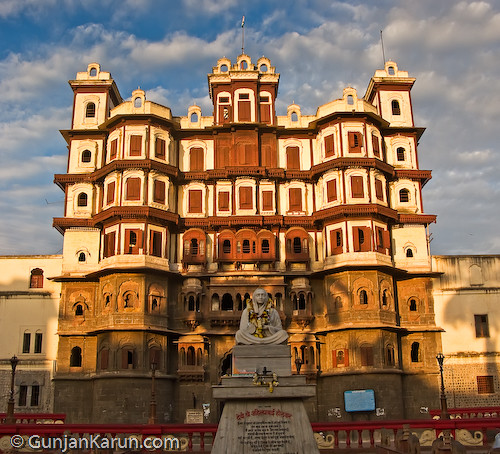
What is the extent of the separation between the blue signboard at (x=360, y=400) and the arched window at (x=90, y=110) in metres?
30.5

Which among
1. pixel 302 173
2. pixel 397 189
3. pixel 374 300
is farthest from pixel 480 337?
pixel 302 173

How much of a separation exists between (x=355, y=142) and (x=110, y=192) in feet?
64.3

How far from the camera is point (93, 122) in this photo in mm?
50812

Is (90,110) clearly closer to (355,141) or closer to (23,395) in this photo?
(355,141)

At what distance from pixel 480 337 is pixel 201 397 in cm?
2163

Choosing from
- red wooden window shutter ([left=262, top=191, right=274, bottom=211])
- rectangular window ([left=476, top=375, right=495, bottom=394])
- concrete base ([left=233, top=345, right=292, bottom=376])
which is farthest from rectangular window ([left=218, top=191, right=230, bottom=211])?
concrete base ([left=233, top=345, right=292, bottom=376])

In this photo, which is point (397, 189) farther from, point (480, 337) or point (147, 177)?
point (147, 177)

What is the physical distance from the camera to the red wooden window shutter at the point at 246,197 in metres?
47.9

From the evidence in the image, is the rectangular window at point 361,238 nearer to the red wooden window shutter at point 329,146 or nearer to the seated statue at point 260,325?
the red wooden window shutter at point 329,146

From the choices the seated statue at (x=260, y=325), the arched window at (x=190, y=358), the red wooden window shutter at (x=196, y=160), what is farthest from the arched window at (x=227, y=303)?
the seated statue at (x=260, y=325)

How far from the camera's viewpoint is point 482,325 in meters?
46.9

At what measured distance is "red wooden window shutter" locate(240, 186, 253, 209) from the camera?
4791cm

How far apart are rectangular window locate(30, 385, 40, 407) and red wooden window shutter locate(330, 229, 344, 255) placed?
24507 mm

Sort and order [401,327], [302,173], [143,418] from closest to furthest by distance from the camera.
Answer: [143,418], [401,327], [302,173]
